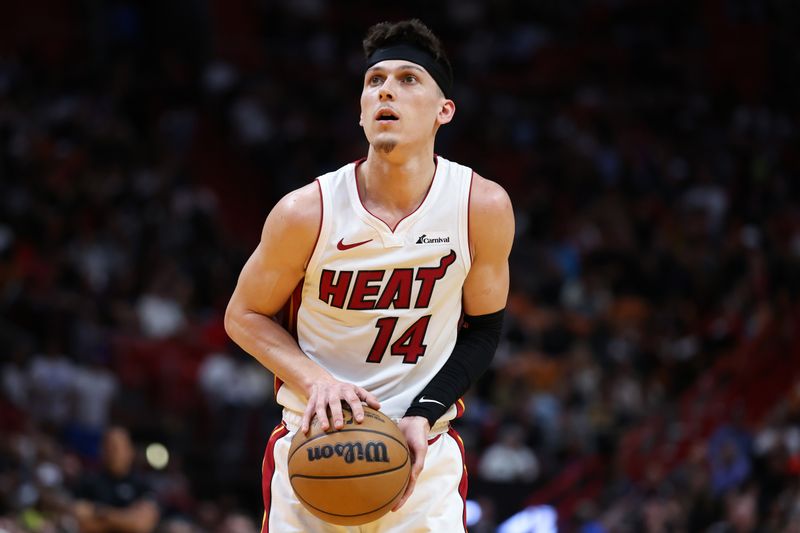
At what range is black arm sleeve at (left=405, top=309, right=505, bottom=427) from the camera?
4.48 meters

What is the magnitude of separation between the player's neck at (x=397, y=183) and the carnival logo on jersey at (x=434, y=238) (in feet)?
0.41

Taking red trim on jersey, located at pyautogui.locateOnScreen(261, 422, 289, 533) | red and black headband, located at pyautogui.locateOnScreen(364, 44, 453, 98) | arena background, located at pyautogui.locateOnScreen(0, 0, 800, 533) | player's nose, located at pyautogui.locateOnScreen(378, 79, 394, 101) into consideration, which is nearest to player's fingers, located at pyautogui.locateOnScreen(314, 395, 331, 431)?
red trim on jersey, located at pyautogui.locateOnScreen(261, 422, 289, 533)

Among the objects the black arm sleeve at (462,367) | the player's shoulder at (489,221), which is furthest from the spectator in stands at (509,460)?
the player's shoulder at (489,221)

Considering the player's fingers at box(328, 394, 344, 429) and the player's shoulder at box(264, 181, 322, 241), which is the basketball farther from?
the player's shoulder at box(264, 181, 322, 241)

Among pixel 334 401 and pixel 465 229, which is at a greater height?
pixel 465 229

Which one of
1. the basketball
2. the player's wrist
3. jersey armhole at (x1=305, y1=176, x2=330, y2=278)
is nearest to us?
the basketball

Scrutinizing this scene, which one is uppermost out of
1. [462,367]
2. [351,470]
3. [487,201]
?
[487,201]

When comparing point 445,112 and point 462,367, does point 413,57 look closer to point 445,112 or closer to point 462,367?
point 445,112

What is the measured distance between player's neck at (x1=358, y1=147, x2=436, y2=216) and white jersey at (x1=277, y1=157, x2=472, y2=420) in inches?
2.0

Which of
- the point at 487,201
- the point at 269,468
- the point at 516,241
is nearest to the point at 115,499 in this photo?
the point at 269,468

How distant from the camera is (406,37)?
462 centimetres

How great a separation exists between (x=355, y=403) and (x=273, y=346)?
1.60 ft

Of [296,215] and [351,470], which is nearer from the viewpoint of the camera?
[351,470]

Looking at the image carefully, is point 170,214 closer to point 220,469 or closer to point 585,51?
point 220,469
